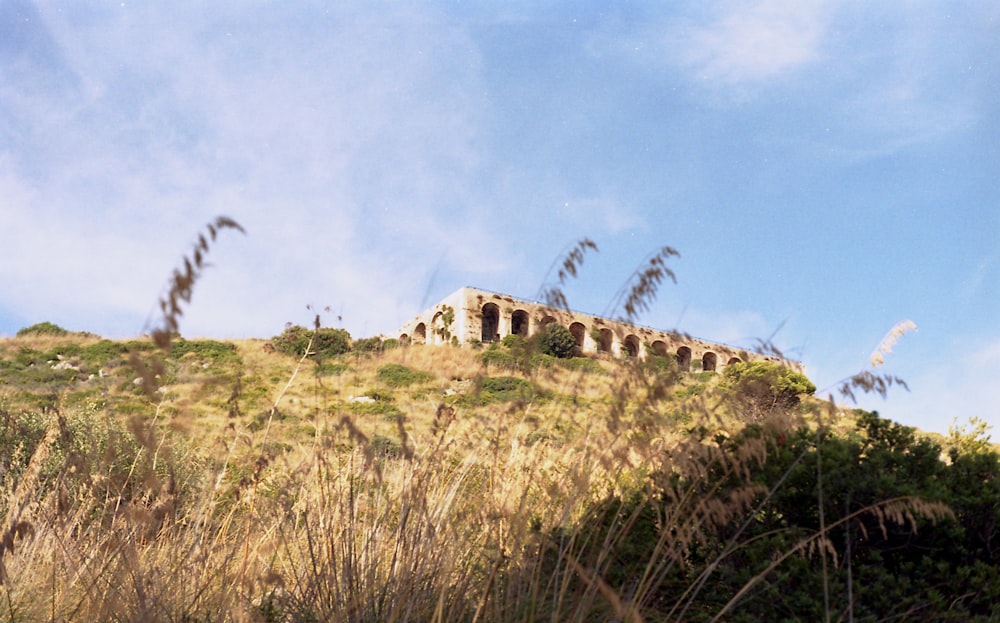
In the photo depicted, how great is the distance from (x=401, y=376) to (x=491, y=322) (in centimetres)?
1764

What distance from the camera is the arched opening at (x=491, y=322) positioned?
36.2m

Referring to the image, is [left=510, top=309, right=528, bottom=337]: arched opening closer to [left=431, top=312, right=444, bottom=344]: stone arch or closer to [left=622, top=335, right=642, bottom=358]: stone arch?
[left=431, top=312, right=444, bottom=344]: stone arch

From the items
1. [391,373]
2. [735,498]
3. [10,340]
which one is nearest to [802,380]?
[391,373]

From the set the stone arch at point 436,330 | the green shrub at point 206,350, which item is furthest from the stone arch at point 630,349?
the green shrub at point 206,350

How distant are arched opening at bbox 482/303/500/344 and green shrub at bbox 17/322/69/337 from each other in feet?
62.3

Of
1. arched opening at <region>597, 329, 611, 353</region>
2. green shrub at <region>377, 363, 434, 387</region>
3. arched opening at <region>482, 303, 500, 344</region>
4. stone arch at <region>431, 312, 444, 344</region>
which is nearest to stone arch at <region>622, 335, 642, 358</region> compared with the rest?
arched opening at <region>597, 329, 611, 353</region>

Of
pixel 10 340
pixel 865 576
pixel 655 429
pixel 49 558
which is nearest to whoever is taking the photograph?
pixel 655 429

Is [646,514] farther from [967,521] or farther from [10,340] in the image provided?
[10,340]

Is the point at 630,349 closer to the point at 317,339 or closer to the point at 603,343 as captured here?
the point at 317,339

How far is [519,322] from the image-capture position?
37.6 metres

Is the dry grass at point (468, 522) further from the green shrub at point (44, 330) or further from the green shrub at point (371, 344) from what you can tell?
the green shrub at point (44, 330)

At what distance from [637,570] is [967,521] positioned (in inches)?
51.9

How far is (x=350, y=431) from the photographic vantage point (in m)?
2.24

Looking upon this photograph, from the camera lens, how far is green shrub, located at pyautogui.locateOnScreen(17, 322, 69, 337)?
3038 centimetres
